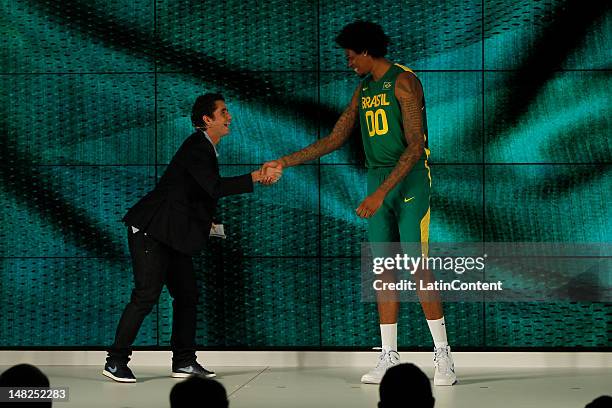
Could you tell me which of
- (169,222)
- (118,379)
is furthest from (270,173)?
(118,379)

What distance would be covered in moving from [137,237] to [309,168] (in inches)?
51.5

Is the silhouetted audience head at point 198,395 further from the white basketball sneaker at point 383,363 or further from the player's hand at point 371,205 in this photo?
the white basketball sneaker at point 383,363

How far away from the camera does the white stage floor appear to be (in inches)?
204

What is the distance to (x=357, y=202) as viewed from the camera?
22.1ft

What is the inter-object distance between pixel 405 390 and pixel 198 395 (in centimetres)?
47

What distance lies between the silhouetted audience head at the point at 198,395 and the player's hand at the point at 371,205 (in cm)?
310

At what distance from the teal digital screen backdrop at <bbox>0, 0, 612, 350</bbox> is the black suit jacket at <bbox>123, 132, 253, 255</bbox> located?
0.86 meters

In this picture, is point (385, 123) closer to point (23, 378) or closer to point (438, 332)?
point (438, 332)

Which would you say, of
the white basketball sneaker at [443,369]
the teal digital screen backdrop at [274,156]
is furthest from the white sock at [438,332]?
the teal digital screen backdrop at [274,156]

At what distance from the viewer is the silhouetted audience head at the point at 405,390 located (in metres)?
2.61

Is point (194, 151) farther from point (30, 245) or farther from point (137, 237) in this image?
point (30, 245)

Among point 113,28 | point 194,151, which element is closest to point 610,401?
point 194,151

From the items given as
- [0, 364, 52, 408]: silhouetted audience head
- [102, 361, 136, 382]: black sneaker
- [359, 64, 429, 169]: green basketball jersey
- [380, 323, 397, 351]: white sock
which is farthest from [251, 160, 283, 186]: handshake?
[0, 364, 52, 408]: silhouetted audience head

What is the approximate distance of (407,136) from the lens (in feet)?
18.9
